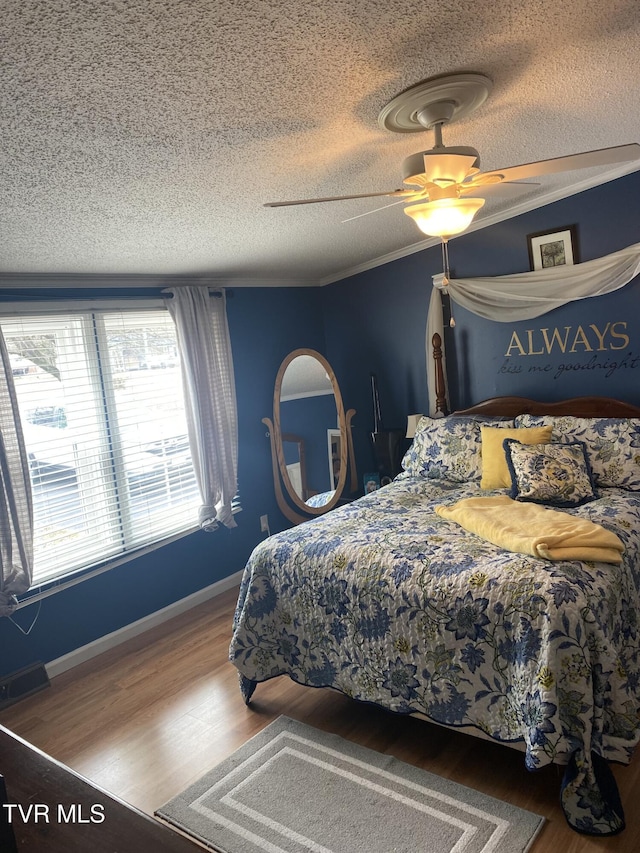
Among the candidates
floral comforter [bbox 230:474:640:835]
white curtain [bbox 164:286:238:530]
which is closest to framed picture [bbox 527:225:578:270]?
floral comforter [bbox 230:474:640:835]

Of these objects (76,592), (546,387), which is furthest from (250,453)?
(546,387)

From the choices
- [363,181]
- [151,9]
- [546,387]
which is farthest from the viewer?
[546,387]

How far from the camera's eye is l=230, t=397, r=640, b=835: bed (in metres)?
2.12

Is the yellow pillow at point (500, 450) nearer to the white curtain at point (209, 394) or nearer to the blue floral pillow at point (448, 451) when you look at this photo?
the blue floral pillow at point (448, 451)

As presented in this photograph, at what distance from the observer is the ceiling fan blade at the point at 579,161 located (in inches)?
75.7

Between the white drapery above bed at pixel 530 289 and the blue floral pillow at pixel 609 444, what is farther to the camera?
the white drapery above bed at pixel 530 289

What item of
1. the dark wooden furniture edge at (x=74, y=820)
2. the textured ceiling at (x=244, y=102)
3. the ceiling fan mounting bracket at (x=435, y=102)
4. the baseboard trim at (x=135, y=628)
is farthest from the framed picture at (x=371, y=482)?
the dark wooden furniture edge at (x=74, y=820)

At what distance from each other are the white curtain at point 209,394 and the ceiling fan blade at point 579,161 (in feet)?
8.14

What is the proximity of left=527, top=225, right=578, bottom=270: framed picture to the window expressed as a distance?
245 centimetres

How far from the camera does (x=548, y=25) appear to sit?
1.71 meters

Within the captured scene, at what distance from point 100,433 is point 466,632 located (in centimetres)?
241

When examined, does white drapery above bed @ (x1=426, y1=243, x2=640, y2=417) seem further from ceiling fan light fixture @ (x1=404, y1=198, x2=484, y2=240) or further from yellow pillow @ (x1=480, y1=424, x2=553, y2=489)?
ceiling fan light fixture @ (x1=404, y1=198, x2=484, y2=240)

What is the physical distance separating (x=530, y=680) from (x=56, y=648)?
8.41 ft

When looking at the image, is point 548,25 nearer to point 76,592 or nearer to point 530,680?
point 530,680
